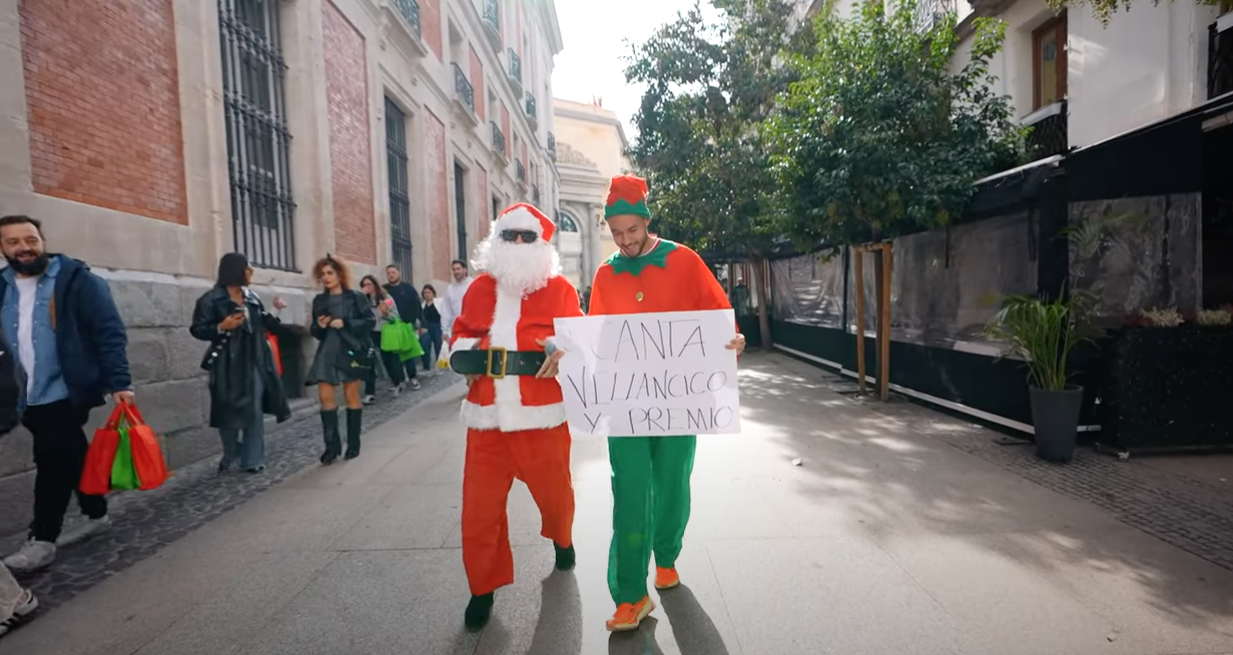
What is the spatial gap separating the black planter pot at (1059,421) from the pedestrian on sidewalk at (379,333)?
6.28 m

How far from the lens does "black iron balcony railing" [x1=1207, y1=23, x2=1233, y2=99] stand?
6016 millimetres

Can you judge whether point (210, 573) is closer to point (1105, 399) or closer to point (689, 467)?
point (689, 467)

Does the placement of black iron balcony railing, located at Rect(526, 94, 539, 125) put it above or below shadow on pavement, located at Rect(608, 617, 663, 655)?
above

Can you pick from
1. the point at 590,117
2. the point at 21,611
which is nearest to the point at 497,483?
the point at 21,611

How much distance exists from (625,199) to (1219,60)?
6996 mm

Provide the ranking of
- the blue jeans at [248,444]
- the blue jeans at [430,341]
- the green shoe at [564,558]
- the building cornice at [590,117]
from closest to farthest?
1. the green shoe at [564,558]
2. the blue jeans at [248,444]
3. the blue jeans at [430,341]
4. the building cornice at [590,117]

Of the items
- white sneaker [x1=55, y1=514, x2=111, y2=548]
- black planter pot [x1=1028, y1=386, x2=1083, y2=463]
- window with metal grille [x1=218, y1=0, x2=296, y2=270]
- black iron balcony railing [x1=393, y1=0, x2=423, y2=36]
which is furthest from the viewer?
black iron balcony railing [x1=393, y1=0, x2=423, y2=36]

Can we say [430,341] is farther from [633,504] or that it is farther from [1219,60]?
[1219,60]

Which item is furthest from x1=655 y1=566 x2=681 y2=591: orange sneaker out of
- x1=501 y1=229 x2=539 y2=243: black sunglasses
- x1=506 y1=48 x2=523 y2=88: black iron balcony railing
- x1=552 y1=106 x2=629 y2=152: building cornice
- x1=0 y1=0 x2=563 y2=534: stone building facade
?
x1=552 y1=106 x2=629 y2=152: building cornice

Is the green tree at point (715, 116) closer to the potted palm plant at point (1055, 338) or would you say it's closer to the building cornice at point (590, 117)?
the potted palm plant at point (1055, 338)

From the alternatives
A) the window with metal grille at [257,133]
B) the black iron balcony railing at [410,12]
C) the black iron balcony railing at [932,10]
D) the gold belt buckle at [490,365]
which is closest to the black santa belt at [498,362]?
the gold belt buckle at [490,365]

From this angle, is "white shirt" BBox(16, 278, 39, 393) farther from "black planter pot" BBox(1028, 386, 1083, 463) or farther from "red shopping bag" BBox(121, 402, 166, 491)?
"black planter pot" BBox(1028, 386, 1083, 463)

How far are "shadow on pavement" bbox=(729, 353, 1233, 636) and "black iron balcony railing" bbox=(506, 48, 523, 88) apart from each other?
900 inches

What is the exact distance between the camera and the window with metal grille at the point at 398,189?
40.2ft
